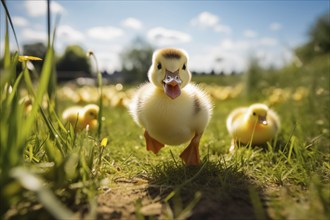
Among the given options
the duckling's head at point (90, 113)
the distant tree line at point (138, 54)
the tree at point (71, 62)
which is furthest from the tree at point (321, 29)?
the duckling's head at point (90, 113)

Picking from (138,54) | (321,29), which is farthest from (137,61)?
(321,29)

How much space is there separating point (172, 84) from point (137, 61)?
17611 mm

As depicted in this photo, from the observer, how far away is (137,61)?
1906 centimetres

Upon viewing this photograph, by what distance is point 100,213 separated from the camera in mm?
1197

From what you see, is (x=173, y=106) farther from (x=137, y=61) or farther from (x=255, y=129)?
(x=137, y=61)

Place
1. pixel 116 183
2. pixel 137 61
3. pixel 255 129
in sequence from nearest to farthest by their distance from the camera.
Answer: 1. pixel 116 183
2. pixel 255 129
3. pixel 137 61

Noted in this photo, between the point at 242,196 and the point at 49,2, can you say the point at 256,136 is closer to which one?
the point at 242,196

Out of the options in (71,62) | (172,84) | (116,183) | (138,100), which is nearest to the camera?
(116,183)

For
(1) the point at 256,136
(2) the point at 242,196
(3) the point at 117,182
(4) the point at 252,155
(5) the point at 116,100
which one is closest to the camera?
(2) the point at 242,196

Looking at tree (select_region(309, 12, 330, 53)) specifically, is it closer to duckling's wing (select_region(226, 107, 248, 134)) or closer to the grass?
duckling's wing (select_region(226, 107, 248, 134))

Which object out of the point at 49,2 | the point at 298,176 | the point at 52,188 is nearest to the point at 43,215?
the point at 52,188

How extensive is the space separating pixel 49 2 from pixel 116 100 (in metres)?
3.19

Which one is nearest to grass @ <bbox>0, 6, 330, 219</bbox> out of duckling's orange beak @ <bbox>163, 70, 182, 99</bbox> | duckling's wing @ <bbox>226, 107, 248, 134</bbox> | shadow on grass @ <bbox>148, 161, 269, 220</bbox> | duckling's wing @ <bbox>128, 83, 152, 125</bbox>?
shadow on grass @ <bbox>148, 161, 269, 220</bbox>

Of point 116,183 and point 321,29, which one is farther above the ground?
point 321,29
